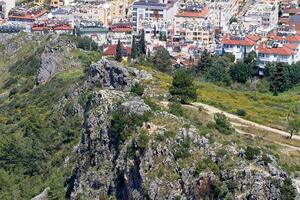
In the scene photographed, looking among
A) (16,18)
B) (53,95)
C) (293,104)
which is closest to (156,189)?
(293,104)

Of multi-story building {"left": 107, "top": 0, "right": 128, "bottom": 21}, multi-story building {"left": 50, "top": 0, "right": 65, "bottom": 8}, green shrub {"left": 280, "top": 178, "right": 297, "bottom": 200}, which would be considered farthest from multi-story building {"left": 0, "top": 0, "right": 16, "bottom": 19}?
green shrub {"left": 280, "top": 178, "right": 297, "bottom": 200}

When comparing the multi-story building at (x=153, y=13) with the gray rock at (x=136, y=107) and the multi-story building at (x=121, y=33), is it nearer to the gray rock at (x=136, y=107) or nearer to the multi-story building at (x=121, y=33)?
the multi-story building at (x=121, y=33)

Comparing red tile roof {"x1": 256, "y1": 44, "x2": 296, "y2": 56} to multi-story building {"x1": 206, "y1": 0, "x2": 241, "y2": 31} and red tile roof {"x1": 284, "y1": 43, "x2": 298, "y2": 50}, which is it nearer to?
red tile roof {"x1": 284, "y1": 43, "x2": 298, "y2": 50}

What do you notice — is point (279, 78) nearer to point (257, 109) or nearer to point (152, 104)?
point (257, 109)

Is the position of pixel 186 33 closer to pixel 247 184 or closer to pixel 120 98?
pixel 120 98

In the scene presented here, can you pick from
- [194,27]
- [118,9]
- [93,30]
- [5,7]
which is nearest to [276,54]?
[194,27]

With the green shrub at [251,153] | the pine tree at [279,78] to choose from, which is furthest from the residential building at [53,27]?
the green shrub at [251,153]

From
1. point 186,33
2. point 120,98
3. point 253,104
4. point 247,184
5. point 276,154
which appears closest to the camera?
point 247,184
